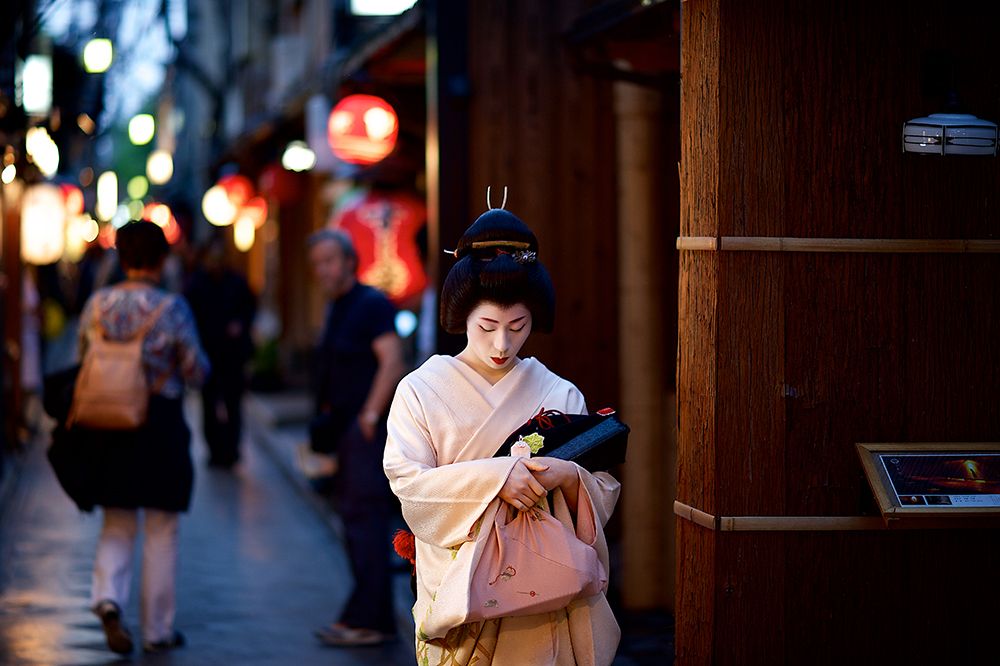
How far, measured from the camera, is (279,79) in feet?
83.6

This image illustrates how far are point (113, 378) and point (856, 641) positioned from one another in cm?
420

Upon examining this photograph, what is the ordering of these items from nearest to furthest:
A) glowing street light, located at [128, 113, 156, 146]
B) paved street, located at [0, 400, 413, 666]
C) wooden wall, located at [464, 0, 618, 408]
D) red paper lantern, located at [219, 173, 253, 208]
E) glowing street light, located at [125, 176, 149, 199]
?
1. paved street, located at [0, 400, 413, 666]
2. wooden wall, located at [464, 0, 618, 408]
3. red paper lantern, located at [219, 173, 253, 208]
4. glowing street light, located at [128, 113, 156, 146]
5. glowing street light, located at [125, 176, 149, 199]

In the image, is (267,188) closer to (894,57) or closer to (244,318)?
(244,318)

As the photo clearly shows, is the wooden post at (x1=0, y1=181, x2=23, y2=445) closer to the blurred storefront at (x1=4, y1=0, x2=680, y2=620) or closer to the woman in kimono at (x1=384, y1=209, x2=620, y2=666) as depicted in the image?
the blurred storefront at (x1=4, y1=0, x2=680, y2=620)

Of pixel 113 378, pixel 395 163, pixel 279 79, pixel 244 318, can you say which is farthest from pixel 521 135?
pixel 279 79

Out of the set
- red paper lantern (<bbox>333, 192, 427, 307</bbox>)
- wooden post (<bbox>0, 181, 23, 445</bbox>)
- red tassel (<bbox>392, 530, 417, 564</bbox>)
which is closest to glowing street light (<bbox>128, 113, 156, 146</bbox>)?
wooden post (<bbox>0, 181, 23, 445</bbox>)

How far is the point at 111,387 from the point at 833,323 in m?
4.12

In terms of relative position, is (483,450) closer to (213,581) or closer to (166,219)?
(213,581)

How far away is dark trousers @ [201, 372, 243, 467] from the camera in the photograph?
1439 centimetres

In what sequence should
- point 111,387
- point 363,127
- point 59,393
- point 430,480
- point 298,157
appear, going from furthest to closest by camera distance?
1. point 298,157
2. point 363,127
3. point 59,393
4. point 111,387
5. point 430,480

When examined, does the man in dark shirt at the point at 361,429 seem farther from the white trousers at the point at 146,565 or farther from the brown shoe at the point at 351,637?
the white trousers at the point at 146,565

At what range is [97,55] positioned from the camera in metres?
16.8

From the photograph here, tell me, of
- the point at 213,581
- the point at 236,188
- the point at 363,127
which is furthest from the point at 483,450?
the point at 236,188

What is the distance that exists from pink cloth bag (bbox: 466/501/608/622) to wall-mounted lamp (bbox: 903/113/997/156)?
1.56m
